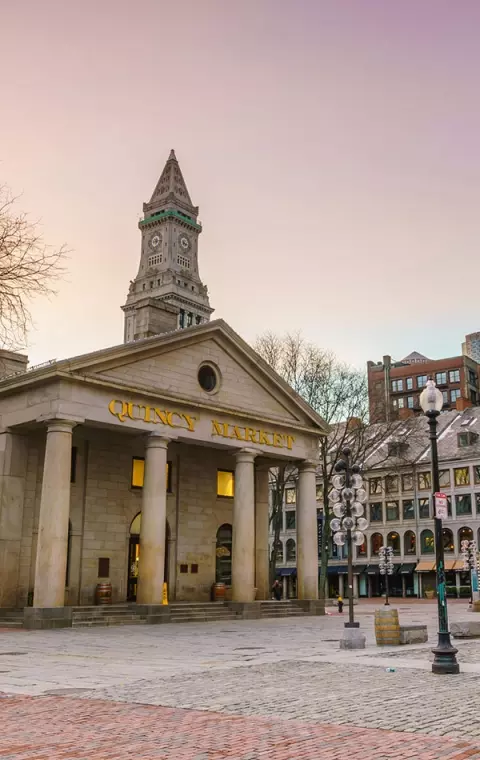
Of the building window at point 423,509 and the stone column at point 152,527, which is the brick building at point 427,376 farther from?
the stone column at point 152,527

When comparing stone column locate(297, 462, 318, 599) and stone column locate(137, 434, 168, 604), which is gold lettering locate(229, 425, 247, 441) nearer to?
stone column locate(137, 434, 168, 604)

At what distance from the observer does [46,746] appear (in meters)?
7.73

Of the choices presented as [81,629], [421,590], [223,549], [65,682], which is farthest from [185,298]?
[65,682]

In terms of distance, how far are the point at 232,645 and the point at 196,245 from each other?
15655 cm

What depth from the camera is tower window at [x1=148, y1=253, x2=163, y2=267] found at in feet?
541

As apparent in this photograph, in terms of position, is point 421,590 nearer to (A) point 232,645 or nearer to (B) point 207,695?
(A) point 232,645

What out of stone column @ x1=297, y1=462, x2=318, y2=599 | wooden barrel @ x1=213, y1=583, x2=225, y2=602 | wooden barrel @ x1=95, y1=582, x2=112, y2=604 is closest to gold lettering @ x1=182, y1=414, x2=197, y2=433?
wooden barrel @ x1=95, y1=582, x2=112, y2=604

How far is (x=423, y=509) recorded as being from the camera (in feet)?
240

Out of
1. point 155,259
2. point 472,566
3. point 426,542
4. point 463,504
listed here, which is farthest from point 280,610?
point 155,259

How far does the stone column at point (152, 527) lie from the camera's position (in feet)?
101

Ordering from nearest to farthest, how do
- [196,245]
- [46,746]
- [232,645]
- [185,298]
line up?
1. [46,746]
2. [232,645]
3. [185,298]
4. [196,245]

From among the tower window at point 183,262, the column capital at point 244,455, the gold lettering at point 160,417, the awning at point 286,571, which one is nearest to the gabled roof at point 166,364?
the gold lettering at point 160,417

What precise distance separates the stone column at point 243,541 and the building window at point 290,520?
47839 mm

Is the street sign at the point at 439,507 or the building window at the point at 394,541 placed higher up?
the building window at the point at 394,541
